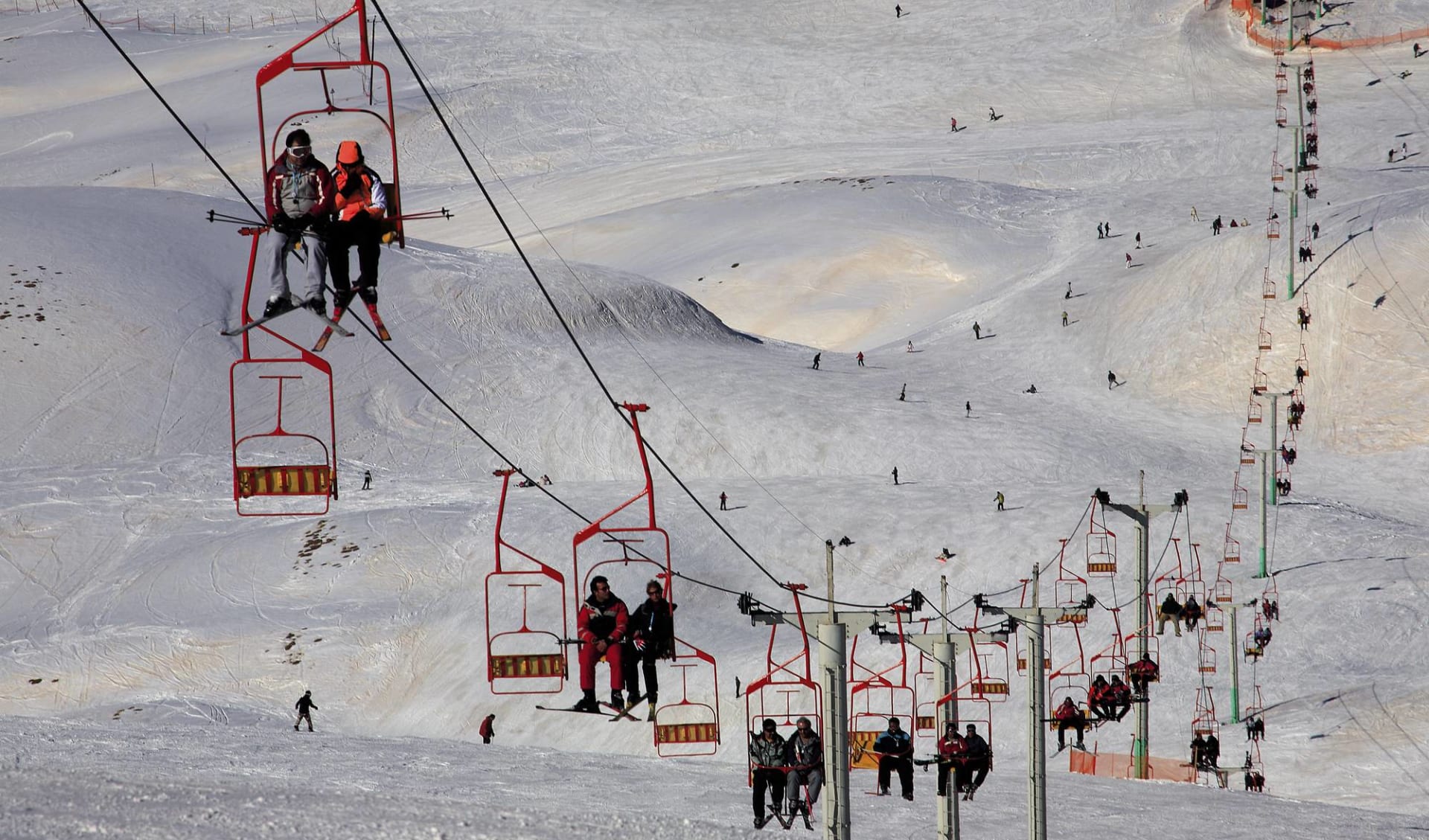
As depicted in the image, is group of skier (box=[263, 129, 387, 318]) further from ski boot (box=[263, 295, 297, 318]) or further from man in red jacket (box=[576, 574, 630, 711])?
man in red jacket (box=[576, 574, 630, 711])

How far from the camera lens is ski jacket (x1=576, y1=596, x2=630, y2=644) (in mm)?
17219

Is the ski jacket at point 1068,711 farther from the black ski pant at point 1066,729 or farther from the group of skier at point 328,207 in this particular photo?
the group of skier at point 328,207

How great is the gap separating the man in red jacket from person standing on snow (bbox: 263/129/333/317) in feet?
14.1

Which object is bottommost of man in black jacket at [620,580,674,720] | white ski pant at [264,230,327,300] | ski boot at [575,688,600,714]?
ski boot at [575,688,600,714]

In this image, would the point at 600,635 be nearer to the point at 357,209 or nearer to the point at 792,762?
the point at 792,762

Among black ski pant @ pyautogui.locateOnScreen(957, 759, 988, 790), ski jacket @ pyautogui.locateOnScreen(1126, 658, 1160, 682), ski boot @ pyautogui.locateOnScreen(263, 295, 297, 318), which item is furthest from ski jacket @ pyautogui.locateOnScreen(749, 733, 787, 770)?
ski jacket @ pyautogui.locateOnScreen(1126, 658, 1160, 682)

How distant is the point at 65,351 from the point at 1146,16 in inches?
2656

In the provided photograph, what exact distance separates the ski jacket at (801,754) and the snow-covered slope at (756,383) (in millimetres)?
4334

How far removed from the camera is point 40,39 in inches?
4712

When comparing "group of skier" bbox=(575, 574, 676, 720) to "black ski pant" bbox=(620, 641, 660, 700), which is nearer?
"group of skier" bbox=(575, 574, 676, 720)

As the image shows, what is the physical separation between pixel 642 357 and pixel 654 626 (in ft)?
148

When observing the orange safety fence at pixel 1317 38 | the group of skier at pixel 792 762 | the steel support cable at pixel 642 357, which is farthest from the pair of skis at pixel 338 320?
the orange safety fence at pixel 1317 38

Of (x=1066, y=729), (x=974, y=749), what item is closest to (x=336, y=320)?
(x=974, y=749)

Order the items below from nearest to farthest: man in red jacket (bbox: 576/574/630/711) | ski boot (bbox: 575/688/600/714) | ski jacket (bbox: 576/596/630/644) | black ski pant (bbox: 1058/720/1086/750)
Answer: ski boot (bbox: 575/688/600/714)
man in red jacket (bbox: 576/574/630/711)
ski jacket (bbox: 576/596/630/644)
black ski pant (bbox: 1058/720/1086/750)
